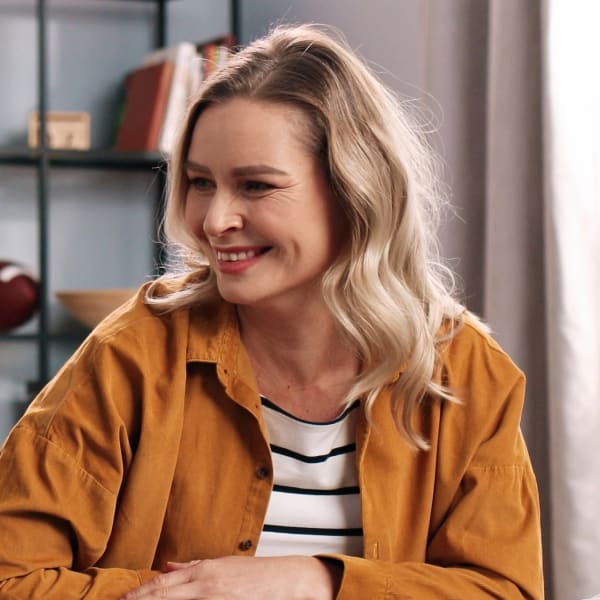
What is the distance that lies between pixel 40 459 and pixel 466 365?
1.92ft

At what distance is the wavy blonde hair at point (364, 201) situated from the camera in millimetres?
1466

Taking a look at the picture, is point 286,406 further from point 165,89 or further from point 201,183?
point 165,89

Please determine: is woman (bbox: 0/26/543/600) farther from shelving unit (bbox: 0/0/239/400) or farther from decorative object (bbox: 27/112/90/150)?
decorative object (bbox: 27/112/90/150)

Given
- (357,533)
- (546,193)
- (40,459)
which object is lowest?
(357,533)

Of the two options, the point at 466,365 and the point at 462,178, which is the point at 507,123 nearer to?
the point at 462,178

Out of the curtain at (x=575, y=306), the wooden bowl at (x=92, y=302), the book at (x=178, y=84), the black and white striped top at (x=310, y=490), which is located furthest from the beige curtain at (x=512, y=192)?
the wooden bowl at (x=92, y=302)

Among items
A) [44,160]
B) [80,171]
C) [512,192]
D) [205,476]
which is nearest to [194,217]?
[205,476]

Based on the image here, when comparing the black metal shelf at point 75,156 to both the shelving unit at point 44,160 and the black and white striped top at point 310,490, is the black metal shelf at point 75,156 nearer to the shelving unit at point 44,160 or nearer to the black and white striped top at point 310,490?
the shelving unit at point 44,160

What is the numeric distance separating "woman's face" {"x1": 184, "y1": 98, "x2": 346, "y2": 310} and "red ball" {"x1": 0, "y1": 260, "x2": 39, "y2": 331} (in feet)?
6.85

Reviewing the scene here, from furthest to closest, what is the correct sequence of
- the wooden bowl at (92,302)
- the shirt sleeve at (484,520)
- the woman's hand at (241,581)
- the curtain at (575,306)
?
the wooden bowl at (92,302), the curtain at (575,306), the shirt sleeve at (484,520), the woman's hand at (241,581)

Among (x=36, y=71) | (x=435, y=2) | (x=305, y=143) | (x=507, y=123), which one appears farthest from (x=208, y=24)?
(x=305, y=143)

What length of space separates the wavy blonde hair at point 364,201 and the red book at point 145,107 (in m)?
1.98

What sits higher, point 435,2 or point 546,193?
point 435,2

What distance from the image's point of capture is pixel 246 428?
1511 millimetres
